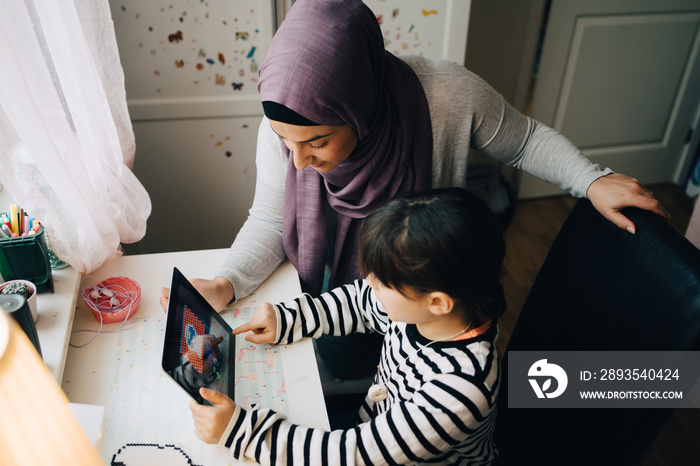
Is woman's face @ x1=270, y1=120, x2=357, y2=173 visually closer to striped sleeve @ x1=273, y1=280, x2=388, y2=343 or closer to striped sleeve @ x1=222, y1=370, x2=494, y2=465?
striped sleeve @ x1=273, y1=280, x2=388, y2=343

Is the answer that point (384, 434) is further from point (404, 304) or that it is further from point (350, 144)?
point (350, 144)

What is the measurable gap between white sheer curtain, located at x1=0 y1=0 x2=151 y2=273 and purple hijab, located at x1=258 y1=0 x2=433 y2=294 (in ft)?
1.16

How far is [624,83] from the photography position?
2.49 m

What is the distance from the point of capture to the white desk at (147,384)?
829 millimetres

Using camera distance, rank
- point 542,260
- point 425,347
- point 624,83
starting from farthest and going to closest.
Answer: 1. point 624,83
2. point 542,260
3. point 425,347

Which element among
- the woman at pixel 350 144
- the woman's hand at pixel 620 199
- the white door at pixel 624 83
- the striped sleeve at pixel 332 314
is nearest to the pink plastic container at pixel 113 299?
the woman at pixel 350 144

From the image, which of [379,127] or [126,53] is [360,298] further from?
[126,53]

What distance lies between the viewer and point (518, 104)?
8.11 feet

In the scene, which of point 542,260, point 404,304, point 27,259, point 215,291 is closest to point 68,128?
point 27,259

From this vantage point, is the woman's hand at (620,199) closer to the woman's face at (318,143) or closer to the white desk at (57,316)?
the woman's face at (318,143)

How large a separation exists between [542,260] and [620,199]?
1.53m

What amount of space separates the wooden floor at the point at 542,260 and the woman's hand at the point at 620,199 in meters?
1.05

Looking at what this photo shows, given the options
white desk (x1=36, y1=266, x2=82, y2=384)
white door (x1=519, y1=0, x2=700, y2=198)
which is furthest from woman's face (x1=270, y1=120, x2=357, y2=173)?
white door (x1=519, y1=0, x2=700, y2=198)

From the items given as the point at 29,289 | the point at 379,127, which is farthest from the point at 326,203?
the point at 29,289
